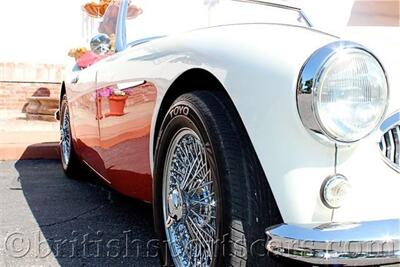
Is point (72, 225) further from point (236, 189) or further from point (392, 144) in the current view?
point (392, 144)

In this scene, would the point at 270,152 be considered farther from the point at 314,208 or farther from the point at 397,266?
the point at 397,266

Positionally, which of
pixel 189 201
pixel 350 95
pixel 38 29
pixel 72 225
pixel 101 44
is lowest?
pixel 72 225

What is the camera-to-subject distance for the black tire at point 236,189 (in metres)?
1.56

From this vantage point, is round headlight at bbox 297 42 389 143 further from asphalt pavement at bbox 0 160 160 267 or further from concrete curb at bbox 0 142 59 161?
concrete curb at bbox 0 142 59 161

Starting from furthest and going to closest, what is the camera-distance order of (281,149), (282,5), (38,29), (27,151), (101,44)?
(38,29)
(27,151)
(101,44)
(282,5)
(281,149)

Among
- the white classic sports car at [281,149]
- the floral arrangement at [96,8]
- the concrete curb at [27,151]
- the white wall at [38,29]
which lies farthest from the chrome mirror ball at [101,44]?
the white wall at [38,29]

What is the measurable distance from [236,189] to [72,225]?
66.4 inches

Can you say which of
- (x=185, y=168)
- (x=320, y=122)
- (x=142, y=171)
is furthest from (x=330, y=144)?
(x=142, y=171)

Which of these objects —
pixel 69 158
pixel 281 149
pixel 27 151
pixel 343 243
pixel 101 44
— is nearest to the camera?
pixel 343 243

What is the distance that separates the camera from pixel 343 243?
1.39 m

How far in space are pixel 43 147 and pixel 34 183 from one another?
1.30 metres

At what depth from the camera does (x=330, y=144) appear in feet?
4.87

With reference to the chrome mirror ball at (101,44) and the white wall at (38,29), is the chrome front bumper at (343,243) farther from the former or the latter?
the white wall at (38,29)

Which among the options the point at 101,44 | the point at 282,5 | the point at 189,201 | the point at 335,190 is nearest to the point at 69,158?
the point at 101,44
